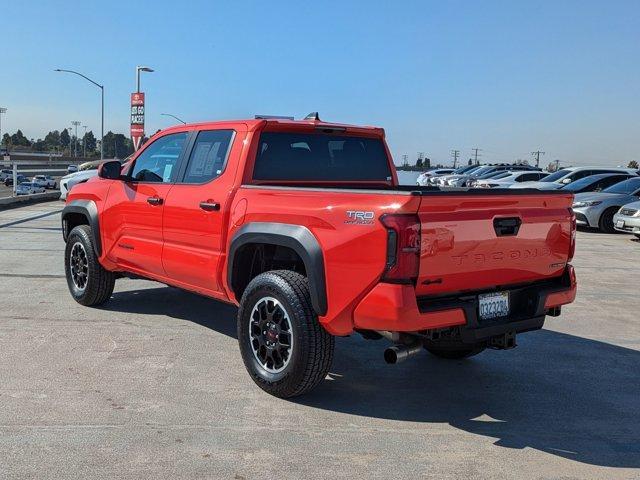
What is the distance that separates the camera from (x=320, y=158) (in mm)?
5242

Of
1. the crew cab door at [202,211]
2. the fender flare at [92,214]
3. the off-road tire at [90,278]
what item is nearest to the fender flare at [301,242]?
the crew cab door at [202,211]

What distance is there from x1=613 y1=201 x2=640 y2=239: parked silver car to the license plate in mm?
11857

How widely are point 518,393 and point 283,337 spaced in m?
1.79

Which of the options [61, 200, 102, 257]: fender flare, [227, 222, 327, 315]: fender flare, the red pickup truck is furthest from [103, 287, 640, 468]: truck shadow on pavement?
[61, 200, 102, 257]: fender flare

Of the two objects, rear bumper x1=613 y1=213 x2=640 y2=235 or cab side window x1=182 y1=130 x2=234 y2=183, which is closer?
cab side window x1=182 y1=130 x2=234 y2=183

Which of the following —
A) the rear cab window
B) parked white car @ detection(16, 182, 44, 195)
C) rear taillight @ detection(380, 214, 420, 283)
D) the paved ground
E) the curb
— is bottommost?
the paved ground

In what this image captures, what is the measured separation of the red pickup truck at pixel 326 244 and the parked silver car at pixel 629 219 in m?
10.8

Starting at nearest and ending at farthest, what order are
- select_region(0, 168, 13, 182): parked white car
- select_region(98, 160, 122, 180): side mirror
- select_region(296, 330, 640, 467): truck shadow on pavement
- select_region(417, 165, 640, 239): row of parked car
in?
select_region(296, 330, 640, 467): truck shadow on pavement
select_region(98, 160, 122, 180): side mirror
select_region(417, 165, 640, 239): row of parked car
select_region(0, 168, 13, 182): parked white car

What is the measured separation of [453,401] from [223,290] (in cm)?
187

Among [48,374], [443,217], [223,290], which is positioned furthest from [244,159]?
[48,374]

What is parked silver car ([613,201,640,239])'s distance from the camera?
14.4m

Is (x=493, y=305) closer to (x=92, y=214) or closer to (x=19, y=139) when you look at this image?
(x=92, y=214)

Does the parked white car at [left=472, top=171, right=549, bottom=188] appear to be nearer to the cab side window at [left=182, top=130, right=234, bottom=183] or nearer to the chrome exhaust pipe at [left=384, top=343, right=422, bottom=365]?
the cab side window at [left=182, top=130, right=234, bottom=183]

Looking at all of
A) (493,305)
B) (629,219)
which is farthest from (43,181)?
(493,305)
